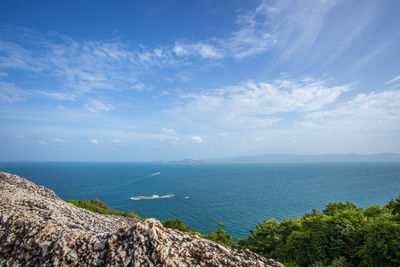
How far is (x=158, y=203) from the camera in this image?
71250mm

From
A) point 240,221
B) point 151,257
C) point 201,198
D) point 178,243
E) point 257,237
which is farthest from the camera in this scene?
point 201,198

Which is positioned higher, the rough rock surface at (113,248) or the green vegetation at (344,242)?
the rough rock surface at (113,248)

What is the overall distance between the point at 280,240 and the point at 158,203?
198 ft

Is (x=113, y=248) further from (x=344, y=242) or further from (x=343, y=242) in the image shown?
(x=344, y=242)

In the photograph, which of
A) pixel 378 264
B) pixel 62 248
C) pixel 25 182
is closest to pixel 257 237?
pixel 378 264

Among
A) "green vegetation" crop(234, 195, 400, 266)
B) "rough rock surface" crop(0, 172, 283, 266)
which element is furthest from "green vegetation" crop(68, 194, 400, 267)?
"rough rock surface" crop(0, 172, 283, 266)

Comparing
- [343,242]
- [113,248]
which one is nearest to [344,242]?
[343,242]

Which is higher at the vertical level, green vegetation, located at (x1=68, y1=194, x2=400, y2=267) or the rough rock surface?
Result: the rough rock surface

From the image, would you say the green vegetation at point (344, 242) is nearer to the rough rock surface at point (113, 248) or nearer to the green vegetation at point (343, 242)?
the green vegetation at point (343, 242)

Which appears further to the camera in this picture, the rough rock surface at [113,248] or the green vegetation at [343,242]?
the green vegetation at [343,242]

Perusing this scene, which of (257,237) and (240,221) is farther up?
(257,237)

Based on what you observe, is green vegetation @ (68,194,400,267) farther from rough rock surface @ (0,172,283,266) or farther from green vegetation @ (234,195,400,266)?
rough rock surface @ (0,172,283,266)

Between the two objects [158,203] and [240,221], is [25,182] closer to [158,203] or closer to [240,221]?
[240,221]

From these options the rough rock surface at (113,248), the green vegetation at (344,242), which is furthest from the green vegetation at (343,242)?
the rough rock surface at (113,248)
